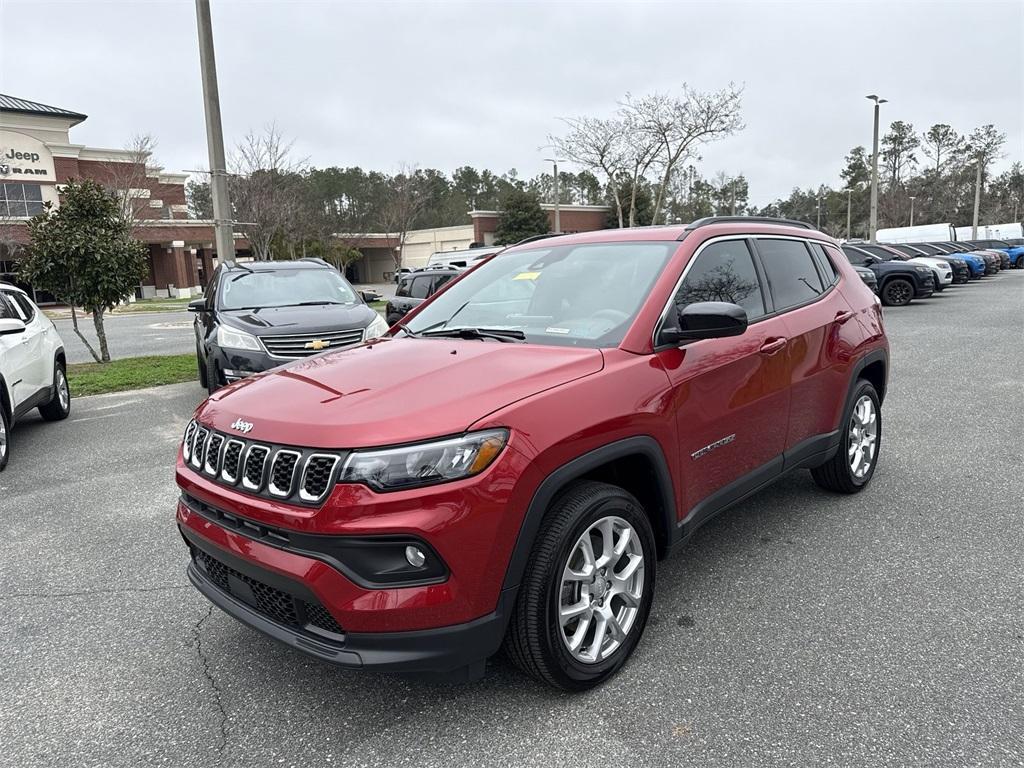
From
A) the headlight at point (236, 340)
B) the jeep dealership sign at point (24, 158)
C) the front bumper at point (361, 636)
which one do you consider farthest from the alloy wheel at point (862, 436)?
the jeep dealership sign at point (24, 158)

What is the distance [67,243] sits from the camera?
10.9m

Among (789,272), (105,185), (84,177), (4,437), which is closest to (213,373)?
(4,437)

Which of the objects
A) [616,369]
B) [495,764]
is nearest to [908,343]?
[616,369]

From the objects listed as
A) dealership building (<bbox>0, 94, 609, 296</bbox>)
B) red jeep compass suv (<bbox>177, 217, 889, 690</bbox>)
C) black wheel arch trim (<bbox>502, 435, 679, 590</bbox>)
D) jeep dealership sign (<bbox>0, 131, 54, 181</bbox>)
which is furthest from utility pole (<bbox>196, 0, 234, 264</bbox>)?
jeep dealership sign (<bbox>0, 131, 54, 181</bbox>)

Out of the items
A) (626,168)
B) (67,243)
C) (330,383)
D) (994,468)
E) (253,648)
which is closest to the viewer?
(330,383)

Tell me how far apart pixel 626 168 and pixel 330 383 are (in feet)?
117

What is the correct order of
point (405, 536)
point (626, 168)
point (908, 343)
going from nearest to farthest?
point (405, 536), point (908, 343), point (626, 168)

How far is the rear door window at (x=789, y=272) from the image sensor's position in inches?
155

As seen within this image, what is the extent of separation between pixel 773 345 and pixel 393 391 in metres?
2.11

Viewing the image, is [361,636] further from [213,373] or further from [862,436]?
[213,373]

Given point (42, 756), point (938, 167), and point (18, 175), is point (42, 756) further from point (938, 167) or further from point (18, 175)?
point (938, 167)

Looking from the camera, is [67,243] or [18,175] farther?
[18,175]

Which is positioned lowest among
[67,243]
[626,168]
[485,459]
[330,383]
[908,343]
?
[908,343]

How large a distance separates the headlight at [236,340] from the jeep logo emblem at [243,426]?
4.89 meters
